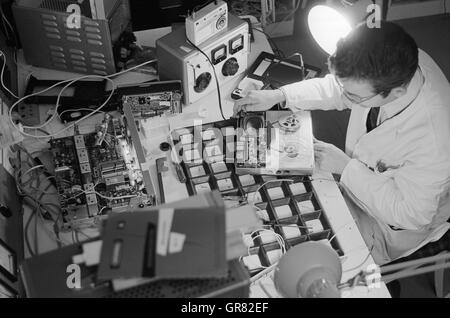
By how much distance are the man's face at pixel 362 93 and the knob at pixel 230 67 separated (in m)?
0.52

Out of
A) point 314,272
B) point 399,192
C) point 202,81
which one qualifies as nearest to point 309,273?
point 314,272

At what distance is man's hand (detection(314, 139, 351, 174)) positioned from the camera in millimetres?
1681

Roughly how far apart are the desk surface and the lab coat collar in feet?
0.99

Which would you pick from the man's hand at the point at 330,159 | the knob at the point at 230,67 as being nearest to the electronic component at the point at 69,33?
the knob at the point at 230,67

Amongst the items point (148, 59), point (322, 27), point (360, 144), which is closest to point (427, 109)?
point (360, 144)

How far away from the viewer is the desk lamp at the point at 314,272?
3.55 ft

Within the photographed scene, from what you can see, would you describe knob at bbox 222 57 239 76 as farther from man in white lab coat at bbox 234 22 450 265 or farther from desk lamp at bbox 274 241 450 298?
desk lamp at bbox 274 241 450 298

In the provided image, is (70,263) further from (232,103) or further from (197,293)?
(232,103)

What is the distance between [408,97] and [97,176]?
0.98 metres

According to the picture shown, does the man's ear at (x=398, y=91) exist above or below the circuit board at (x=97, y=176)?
above

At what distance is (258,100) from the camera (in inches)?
70.2

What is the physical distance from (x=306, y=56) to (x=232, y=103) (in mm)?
1059

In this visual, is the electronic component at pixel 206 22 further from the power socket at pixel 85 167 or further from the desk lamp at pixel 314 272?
the desk lamp at pixel 314 272
